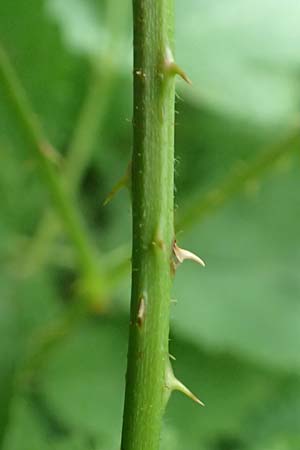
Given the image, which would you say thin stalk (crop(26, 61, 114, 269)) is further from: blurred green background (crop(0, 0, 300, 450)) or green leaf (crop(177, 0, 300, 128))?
green leaf (crop(177, 0, 300, 128))

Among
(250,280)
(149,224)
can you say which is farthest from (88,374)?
(149,224)

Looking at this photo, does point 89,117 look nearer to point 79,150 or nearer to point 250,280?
point 79,150

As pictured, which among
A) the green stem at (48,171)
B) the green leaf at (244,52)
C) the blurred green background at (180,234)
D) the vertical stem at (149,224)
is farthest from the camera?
the green leaf at (244,52)

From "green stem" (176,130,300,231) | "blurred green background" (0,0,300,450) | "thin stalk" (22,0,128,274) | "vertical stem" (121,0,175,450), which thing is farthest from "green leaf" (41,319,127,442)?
"vertical stem" (121,0,175,450)

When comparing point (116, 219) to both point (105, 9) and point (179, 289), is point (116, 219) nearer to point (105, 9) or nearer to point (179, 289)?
point (179, 289)

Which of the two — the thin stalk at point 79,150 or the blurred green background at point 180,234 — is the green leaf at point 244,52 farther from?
the thin stalk at point 79,150

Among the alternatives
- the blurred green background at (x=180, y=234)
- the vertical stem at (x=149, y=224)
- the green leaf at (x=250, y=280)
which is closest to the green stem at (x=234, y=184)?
the blurred green background at (x=180, y=234)

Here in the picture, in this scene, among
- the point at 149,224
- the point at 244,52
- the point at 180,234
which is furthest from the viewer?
the point at 244,52
